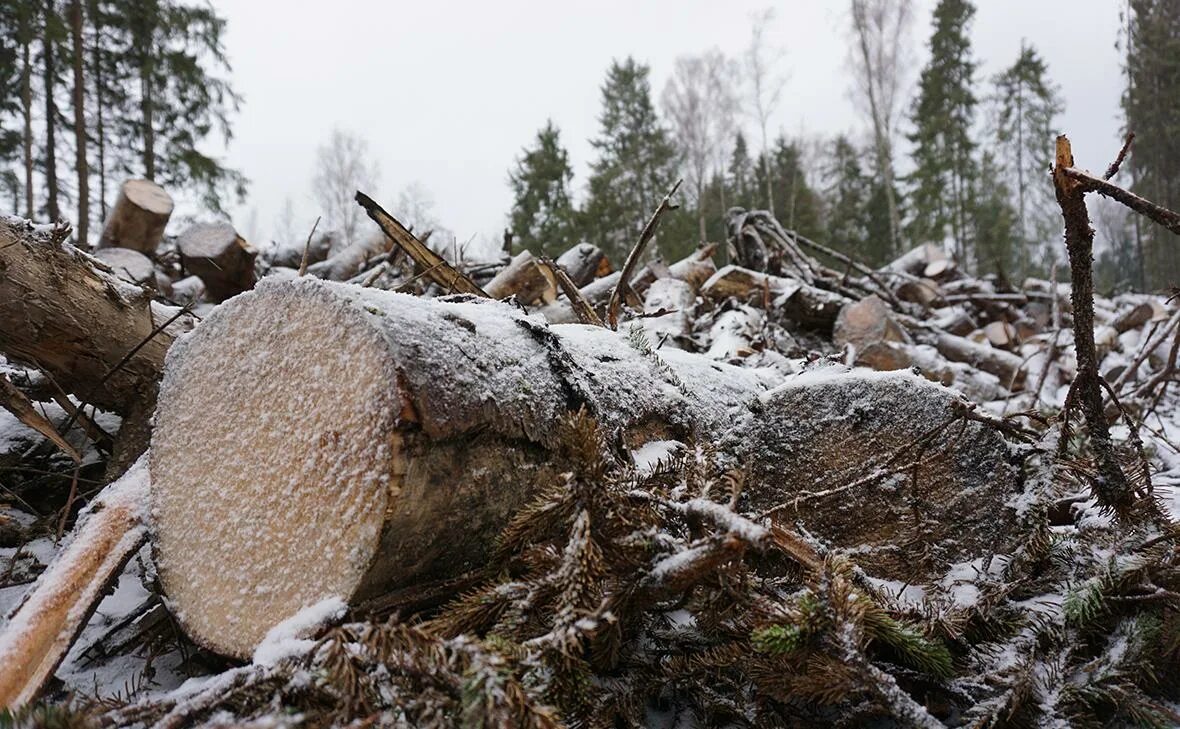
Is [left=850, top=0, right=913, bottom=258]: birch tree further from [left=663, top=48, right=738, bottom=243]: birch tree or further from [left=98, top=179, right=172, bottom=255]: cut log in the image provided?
[left=98, top=179, right=172, bottom=255]: cut log

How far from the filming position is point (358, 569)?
1.01 m

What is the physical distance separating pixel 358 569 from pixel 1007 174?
21.6m

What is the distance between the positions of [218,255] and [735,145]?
65.3ft

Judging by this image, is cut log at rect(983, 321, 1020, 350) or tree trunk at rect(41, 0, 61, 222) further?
tree trunk at rect(41, 0, 61, 222)

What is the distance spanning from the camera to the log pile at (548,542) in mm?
896

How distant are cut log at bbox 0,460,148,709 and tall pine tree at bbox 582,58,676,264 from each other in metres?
14.3

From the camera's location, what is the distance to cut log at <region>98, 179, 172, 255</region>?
4293 millimetres

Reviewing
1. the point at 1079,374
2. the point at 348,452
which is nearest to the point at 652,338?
the point at 1079,374

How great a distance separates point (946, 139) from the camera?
55.6ft

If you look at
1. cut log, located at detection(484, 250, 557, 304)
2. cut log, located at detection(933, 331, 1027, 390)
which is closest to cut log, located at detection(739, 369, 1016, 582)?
cut log, located at detection(484, 250, 557, 304)

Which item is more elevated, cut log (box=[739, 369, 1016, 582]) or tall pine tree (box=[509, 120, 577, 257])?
tall pine tree (box=[509, 120, 577, 257])

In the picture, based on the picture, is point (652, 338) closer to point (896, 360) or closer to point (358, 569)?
point (896, 360)

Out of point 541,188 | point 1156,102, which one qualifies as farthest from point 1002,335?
point 1156,102

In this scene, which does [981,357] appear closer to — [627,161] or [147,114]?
[147,114]
